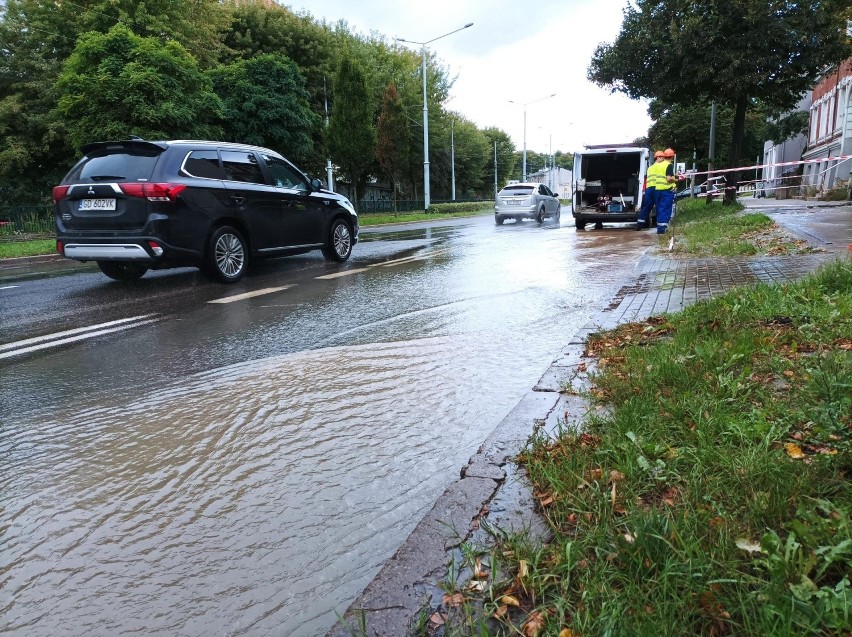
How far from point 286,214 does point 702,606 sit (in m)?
8.58

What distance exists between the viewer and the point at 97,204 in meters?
7.78

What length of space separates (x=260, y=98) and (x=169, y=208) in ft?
80.6

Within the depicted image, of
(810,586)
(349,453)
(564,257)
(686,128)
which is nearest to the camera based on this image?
(810,586)

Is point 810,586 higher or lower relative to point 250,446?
higher

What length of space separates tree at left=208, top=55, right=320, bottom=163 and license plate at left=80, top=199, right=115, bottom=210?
919 inches

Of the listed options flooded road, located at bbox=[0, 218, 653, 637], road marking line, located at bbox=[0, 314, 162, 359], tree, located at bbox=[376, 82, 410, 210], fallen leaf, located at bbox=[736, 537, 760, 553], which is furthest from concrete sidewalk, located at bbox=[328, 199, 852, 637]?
tree, located at bbox=[376, 82, 410, 210]

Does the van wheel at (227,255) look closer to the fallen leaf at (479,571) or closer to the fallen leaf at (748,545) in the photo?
the fallen leaf at (479,571)

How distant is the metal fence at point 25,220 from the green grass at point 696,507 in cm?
2194

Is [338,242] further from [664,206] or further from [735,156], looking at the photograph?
[735,156]

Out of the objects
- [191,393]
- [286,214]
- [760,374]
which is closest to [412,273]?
[286,214]

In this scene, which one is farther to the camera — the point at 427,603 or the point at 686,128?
the point at 686,128

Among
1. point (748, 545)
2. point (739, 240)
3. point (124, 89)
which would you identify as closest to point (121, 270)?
point (748, 545)

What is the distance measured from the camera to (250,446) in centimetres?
324

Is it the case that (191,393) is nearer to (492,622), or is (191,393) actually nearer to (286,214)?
(492,622)
